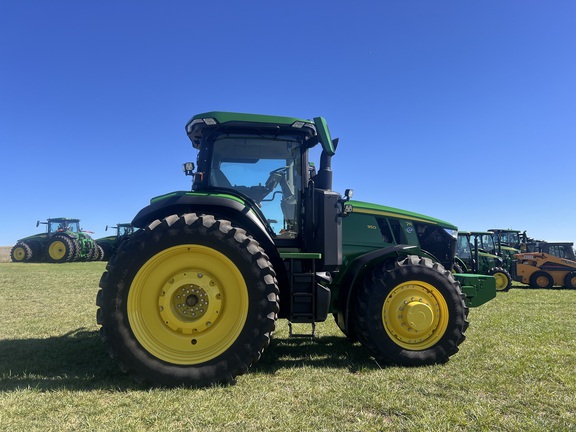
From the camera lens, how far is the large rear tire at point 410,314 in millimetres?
3881

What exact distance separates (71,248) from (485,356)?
2449cm

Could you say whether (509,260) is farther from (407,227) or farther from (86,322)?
(86,322)

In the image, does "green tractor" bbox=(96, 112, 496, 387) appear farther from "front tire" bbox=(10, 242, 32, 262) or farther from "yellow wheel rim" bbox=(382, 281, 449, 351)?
"front tire" bbox=(10, 242, 32, 262)

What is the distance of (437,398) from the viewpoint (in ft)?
9.63

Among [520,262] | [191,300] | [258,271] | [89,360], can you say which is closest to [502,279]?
[520,262]

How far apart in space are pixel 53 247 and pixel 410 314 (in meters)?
25.2

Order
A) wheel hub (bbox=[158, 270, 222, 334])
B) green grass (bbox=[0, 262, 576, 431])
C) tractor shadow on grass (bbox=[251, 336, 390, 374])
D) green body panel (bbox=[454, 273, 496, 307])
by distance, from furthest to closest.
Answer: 1. green body panel (bbox=[454, 273, 496, 307])
2. tractor shadow on grass (bbox=[251, 336, 390, 374])
3. wheel hub (bbox=[158, 270, 222, 334])
4. green grass (bbox=[0, 262, 576, 431])

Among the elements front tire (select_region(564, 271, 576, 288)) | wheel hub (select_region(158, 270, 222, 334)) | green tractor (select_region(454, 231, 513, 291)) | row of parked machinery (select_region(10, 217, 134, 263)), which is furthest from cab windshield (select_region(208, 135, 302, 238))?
row of parked machinery (select_region(10, 217, 134, 263))

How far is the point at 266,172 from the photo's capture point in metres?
4.30

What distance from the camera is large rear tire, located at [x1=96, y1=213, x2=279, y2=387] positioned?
3.27 metres

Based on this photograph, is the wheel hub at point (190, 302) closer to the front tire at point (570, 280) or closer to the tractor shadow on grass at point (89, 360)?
the tractor shadow on grass at point (89, 360)

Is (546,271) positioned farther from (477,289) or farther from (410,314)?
(410,314)

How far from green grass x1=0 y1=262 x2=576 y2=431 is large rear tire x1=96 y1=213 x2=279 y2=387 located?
0.28 metres

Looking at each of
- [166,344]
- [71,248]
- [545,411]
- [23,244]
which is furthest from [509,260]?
[23,244]
